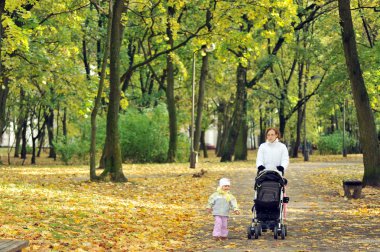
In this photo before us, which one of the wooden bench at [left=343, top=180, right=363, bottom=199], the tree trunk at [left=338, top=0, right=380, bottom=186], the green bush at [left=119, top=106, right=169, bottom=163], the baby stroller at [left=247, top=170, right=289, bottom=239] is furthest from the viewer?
the green bush at [left=119, top=106, right=169, bottom=163]

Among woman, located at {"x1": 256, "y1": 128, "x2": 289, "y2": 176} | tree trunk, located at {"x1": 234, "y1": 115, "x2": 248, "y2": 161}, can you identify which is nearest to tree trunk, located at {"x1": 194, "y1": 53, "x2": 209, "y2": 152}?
tree trunk, located at {"x1": 234, "y1": 115, "x2": 248, "y2": 161}

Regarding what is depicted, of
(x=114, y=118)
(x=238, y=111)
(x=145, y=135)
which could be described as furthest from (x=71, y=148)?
(x=114, y=118)

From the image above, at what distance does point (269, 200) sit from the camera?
11086 millimetres

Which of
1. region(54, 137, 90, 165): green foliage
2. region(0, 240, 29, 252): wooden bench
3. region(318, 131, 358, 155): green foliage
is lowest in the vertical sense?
region(0, 240, 29, 252): wooden bench

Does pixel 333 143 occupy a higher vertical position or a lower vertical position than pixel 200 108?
lower

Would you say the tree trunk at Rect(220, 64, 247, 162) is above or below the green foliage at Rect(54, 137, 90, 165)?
above

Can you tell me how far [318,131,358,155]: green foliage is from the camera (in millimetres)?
64062

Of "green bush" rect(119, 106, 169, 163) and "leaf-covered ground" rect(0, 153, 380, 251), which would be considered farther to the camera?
"green bush" rect(119, 106, 169, 163)

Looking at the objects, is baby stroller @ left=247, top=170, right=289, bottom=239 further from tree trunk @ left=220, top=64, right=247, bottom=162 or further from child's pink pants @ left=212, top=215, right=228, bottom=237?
tree trunk @ left=220, top=64, right=247, bottom=162

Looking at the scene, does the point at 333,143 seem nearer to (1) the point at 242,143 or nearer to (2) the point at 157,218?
(1) the point at 242,143

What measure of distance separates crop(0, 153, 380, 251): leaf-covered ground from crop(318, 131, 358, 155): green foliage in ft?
138

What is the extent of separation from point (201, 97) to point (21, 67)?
1401cm

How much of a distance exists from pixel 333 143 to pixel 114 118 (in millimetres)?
45070

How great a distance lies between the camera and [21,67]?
27.1 meters
